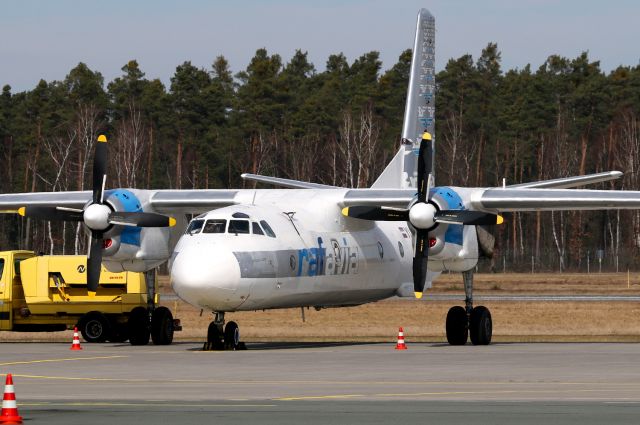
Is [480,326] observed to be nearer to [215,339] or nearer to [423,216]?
[423,216]

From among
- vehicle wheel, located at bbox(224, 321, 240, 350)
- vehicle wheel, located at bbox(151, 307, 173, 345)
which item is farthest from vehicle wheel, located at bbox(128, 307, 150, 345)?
vehicle wheel, located at bbox(224, 321, 240, 350)

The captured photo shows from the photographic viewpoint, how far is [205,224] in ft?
84.4

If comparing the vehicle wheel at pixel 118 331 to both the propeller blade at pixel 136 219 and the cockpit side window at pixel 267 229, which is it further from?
the cockpit side window at pixel 267 229

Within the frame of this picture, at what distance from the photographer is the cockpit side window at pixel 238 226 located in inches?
1012

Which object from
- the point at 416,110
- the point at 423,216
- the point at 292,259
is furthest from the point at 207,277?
→ the point at 416,110

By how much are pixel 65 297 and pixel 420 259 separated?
9213 millimetres

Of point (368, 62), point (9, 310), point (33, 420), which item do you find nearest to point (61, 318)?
point (9, 310)

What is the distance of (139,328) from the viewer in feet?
98.4

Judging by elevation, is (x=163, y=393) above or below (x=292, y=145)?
below

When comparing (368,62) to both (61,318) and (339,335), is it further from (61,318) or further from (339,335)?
(61,318)

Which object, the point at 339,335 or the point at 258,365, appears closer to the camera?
the point at 258,365

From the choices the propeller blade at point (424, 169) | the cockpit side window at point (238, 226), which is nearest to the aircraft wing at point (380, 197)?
the propeller blade at point (424, 169)

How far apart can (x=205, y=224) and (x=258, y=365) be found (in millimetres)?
4525

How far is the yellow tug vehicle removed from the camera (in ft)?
103
